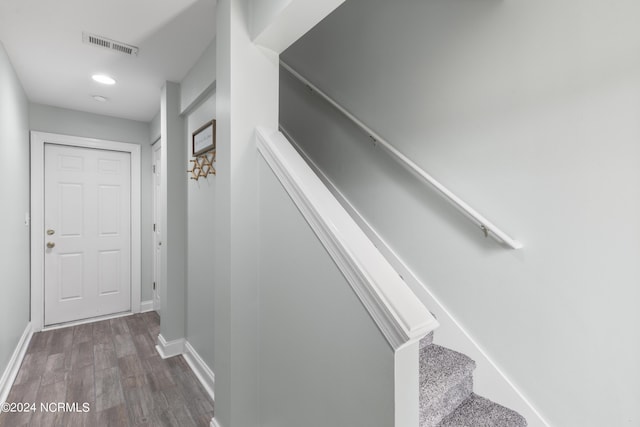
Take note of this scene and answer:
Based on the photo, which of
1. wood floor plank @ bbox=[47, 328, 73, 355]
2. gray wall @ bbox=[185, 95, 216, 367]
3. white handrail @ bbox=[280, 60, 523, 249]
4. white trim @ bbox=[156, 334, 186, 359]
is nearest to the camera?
white handrail @ bbox=[280, 60, 523, 249]

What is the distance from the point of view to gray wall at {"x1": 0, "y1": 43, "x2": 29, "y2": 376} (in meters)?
2.11

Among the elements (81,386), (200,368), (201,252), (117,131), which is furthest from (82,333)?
(117,131)

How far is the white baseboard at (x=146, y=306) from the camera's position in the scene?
3.78 m

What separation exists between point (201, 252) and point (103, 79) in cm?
171

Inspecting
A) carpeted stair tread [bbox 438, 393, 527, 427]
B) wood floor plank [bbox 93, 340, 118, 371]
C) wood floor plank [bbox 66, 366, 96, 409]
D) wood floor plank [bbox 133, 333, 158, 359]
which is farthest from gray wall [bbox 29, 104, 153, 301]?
carpeted stair tread [bbox 438, 393, 527, 427]

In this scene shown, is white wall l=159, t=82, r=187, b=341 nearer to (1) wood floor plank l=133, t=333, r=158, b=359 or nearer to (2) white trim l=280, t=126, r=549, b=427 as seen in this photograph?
(1) wood floor plank l=133, t=333, r=158, b=359

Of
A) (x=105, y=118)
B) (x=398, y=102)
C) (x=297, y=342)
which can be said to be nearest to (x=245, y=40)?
(x=398, y=102)

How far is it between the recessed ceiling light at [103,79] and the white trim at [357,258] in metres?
2.05

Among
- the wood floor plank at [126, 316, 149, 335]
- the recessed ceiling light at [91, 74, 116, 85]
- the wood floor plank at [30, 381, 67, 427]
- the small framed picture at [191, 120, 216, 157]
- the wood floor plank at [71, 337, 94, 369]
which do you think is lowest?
the wood floor plank at [30, 381, 67, 427]

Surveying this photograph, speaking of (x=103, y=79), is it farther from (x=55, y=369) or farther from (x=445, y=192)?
(x=445, y=192)

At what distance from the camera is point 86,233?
3.48m

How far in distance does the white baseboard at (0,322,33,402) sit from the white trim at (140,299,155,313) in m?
1.01

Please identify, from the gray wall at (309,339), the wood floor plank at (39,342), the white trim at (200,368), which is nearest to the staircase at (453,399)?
the gray wall at (309,339)

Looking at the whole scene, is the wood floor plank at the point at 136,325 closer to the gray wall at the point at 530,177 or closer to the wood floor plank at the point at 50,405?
the wood floor plank at the point at 50,405
